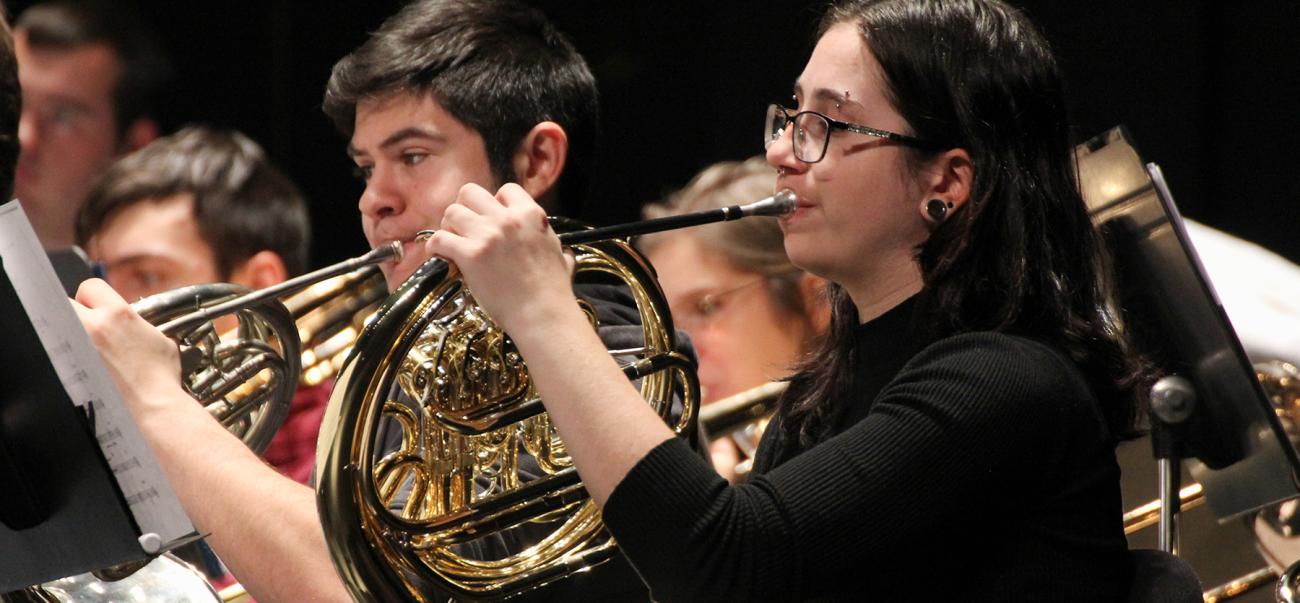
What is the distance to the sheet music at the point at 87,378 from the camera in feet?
3.88

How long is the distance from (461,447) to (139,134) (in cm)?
→ 260

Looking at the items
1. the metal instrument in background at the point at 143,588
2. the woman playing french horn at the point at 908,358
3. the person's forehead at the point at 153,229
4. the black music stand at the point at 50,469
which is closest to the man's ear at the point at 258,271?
the person's forehead at the point at 153,229

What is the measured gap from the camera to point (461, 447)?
5.40 feet

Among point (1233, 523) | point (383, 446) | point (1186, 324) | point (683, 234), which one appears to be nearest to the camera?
point (1186, 324)

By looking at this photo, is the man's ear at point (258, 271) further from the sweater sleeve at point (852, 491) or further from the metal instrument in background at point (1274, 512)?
the sweater sleeve at point (852, 491)

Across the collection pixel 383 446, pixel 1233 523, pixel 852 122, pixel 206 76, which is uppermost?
pixel 206 76

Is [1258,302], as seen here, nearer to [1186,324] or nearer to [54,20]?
[1186,324]

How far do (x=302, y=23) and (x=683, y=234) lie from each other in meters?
1.40

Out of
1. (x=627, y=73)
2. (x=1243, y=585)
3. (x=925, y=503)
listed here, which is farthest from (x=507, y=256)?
(x=627, y=73)

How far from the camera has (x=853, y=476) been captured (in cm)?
134

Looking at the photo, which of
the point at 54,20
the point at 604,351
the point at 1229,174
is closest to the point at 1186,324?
the point at 604,351

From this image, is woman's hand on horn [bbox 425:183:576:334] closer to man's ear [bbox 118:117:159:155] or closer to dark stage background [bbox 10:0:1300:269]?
dark stage background [bbox 10:0:1300:269]

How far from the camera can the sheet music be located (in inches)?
46.6

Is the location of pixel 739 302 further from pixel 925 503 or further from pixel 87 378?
pixel 87 378
